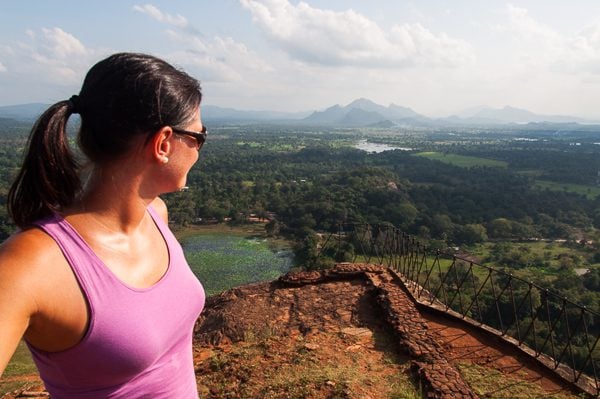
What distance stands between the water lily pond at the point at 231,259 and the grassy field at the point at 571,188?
46.6m

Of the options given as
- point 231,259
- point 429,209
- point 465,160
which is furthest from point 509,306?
point 465,160

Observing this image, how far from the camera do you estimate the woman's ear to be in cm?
125

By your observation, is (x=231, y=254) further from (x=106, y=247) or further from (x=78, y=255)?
(x=78, y=255)

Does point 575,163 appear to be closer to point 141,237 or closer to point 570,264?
point 570,264

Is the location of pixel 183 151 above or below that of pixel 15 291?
above

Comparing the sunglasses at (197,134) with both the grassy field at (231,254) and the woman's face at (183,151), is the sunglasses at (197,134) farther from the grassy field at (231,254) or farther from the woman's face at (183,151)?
the grassy field at (231,254)

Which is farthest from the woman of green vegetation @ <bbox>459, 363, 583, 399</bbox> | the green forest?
the green forest

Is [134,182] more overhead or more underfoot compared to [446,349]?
more overhead

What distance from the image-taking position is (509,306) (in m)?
22.1

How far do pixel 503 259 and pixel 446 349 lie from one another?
33.7m

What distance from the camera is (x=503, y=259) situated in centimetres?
3719

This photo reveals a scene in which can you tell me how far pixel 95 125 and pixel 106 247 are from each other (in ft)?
Answer: 1.14

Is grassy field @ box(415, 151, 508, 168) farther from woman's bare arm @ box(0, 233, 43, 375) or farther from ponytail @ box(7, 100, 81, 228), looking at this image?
woman's bare arm @ box(0, 233, 43, 375)

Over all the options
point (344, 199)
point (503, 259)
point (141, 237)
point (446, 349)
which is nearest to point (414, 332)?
point (446, 349)
